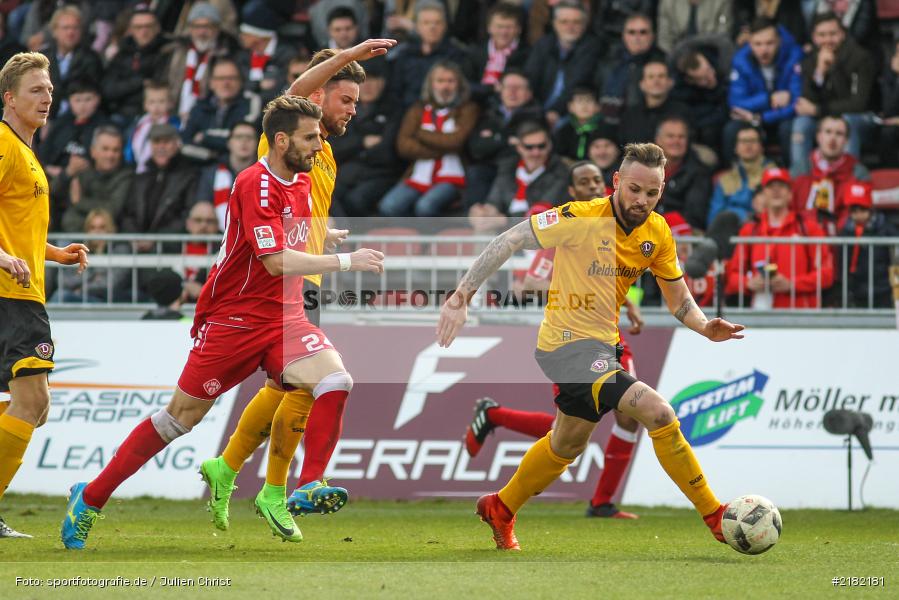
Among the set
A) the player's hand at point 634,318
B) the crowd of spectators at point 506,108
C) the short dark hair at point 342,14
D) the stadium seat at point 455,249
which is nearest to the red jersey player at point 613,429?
the player's hand at point 634,318

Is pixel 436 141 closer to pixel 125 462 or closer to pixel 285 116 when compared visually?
pixel 285 116

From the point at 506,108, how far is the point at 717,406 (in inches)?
196

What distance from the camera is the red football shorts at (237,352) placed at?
25.8ft

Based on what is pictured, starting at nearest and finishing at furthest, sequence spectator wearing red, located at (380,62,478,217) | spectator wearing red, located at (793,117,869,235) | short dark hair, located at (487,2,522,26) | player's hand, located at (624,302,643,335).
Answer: player's hand, located at (624,302,643,335) → spectator wearing red, located at (793,117,869,235) → spectator wearing red, located at (380,62,478,217) → short dark hair, located at (487,2,522,26)

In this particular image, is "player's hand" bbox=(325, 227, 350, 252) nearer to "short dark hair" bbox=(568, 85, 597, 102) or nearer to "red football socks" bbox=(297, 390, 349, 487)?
"red football socks" bbox=(297, 390, 349, 487)

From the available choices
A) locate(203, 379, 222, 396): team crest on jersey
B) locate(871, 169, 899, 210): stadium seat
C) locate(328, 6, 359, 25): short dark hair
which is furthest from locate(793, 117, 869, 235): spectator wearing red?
locate(203, 379, 222, 396): team crest on jersey

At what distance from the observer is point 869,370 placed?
471 inches

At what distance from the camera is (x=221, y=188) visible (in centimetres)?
1549

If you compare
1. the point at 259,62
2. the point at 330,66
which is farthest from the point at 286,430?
the point at 259,62

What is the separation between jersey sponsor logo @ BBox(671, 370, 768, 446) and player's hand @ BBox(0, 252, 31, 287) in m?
6.23

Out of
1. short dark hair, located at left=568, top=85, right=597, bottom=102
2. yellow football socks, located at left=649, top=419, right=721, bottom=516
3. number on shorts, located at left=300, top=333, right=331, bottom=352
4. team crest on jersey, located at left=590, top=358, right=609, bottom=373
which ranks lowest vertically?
yellow football socks, located at left=649, top=419, right=721, bottom=516

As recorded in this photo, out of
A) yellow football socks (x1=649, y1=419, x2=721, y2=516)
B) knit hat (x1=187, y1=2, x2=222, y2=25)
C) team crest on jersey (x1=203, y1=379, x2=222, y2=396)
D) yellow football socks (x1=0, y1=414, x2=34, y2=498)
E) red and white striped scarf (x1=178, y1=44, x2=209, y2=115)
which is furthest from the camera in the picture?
knit hat (x1=187, y1=2, x2=222, y2=25)

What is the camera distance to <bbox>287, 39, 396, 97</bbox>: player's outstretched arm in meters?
8.34

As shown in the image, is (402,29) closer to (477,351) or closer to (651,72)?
(651,72)
